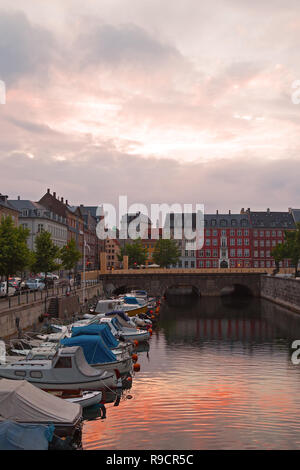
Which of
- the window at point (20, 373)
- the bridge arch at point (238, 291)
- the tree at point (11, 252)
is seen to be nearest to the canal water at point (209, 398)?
the window at point (20, 373)

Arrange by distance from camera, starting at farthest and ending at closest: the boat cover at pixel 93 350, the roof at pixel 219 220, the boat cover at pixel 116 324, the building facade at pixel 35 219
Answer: the roof at pixel 219 220 < the building facade at pixel 35 219 < the boat cover at pixel 116 324 < the boat cover at pixel 93 350

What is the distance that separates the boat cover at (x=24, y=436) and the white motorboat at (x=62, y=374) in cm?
1003

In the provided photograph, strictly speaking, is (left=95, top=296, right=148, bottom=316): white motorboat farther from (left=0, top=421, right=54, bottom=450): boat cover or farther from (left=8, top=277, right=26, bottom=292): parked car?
(left=0, top=421, right=54, bottom=450): boat cover

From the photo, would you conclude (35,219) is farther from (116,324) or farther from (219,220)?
(219,220)

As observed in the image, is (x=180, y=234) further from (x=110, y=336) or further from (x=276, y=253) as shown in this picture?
(x=110, y=336)

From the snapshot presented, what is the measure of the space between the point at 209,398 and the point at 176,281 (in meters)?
81.6

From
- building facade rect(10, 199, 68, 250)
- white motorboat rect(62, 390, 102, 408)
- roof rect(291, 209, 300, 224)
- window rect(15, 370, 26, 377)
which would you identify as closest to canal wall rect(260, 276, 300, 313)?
building facade rect(10, 199, 68, 250)

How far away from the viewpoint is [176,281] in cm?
11394

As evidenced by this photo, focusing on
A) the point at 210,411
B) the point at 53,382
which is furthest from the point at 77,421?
the point at 210,411

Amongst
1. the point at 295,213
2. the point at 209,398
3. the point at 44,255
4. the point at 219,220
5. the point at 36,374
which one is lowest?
the point at 209,398

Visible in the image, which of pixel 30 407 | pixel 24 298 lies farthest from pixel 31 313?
pixel 30 407

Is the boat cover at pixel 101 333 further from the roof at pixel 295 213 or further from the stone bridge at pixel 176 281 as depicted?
the roof at pixel 295 213

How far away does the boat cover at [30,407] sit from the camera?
69.2 ft
